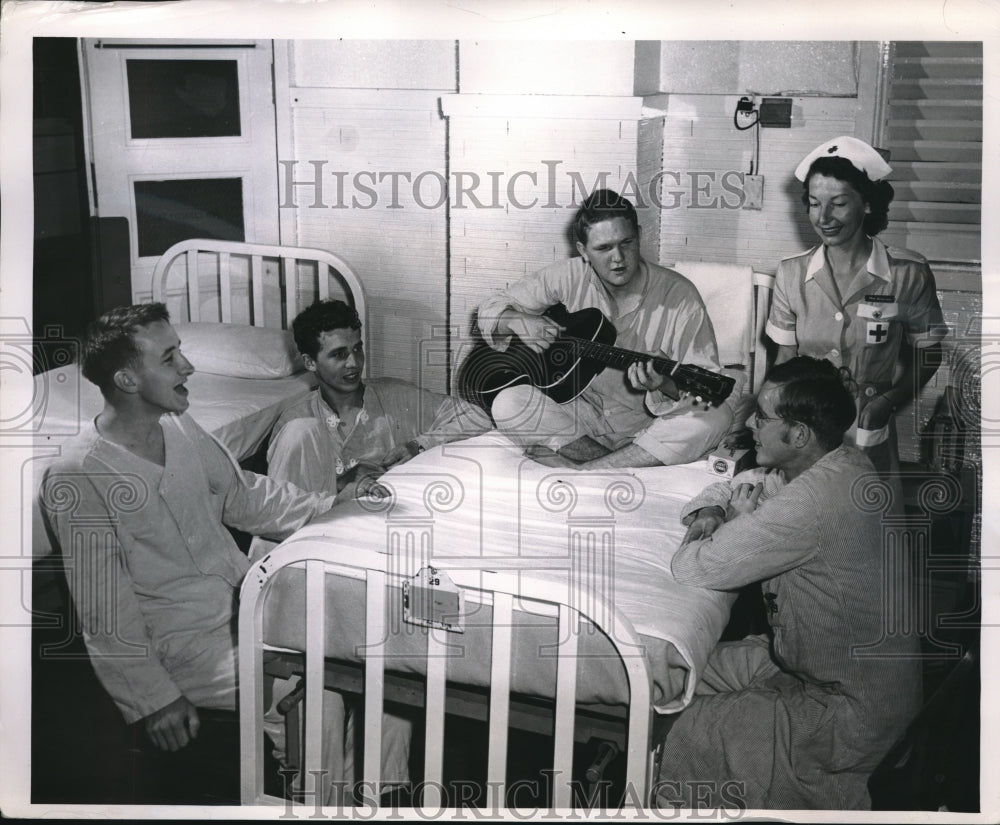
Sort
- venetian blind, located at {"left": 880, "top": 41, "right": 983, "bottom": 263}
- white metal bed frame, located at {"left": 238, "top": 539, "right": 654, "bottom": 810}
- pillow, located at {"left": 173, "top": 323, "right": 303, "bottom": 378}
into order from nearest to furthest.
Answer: white metal bed frame, located at {"left": 238, "top": 539, "right": 654, "bottom": 810} → venetian blind, located at {"left": 880, "top": 41, "right": 983, "bottom": 263} → pillow, located at {"left": 173, "top": 323, "right": 303, "bottom": 378}

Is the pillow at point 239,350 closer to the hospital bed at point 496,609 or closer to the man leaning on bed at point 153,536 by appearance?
the man leaning on bed at point 153,536

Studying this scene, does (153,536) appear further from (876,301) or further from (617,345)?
(876,301)

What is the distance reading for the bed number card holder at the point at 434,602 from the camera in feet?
6.03

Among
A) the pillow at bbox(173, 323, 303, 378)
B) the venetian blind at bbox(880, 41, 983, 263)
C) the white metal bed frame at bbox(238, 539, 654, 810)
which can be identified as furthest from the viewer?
the pillow at bbox(173, 323, 303, 378)

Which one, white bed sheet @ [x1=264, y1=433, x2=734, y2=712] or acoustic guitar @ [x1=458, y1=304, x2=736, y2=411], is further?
acoustic guitar @ [x1=458, y1=304, x2=736, y2=411]

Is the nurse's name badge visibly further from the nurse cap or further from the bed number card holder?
the bed number card holder

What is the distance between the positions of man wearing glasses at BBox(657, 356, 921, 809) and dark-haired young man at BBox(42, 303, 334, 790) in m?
0.83

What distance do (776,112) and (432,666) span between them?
116 centimetres

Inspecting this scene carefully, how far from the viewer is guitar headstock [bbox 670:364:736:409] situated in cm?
198

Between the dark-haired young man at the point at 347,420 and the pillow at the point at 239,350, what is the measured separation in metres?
0.03

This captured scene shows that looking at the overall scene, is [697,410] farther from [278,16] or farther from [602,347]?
[278,16]

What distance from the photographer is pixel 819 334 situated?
196cm

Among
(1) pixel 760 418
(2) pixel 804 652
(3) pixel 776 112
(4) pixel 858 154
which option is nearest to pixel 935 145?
(4) pixel 858 154

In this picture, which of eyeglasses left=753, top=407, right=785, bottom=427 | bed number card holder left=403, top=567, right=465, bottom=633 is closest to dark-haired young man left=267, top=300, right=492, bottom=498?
bed number card holder left=403, top=567, right=465, bottom=633
